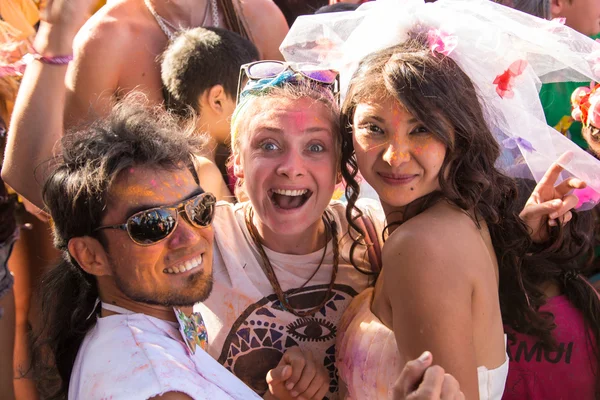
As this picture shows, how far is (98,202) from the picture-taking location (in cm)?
169

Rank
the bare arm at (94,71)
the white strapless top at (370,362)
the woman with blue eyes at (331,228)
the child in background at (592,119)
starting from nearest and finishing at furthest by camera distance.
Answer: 1. the woman with blue eyes at (331,228)
2. the white strapless top at (370,362)
3. the child in background at (592,119)
4. the bare arm at (94,71)

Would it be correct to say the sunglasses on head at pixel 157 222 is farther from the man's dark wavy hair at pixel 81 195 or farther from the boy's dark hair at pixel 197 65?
the boy's dark hair at pixel 197 65

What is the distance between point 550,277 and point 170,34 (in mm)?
2185

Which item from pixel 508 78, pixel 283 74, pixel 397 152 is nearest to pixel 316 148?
pixel 283 74

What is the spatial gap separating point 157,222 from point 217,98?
1.40m

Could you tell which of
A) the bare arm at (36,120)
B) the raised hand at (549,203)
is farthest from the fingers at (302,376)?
the bare arm at (36,120)

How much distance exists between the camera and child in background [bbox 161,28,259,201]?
2967mm

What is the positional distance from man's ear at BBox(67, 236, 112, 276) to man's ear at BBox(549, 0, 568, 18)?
9.46ft

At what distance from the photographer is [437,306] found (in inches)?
65.0

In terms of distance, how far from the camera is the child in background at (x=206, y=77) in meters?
2.97

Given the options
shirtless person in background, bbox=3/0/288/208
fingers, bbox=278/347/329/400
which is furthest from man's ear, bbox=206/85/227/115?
fingers, bbox=278/347/329/400

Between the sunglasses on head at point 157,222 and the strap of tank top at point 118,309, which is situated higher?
the sunglasses on head at point 157,222

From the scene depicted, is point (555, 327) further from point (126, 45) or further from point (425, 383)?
point (126, 45)

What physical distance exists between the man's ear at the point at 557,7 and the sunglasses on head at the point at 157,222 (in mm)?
2622
